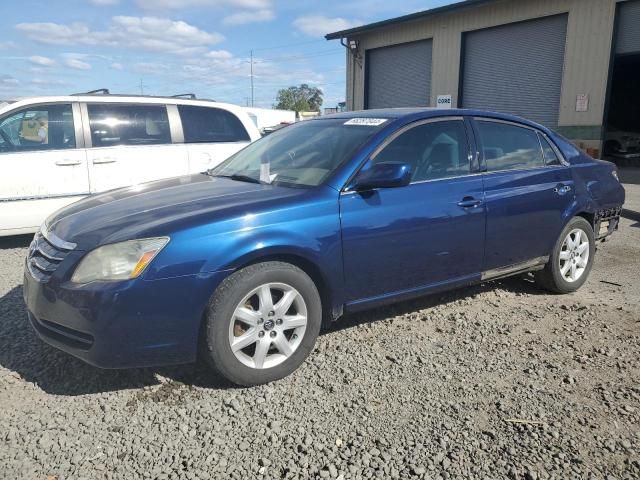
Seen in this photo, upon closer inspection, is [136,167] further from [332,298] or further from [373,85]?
[373,85]

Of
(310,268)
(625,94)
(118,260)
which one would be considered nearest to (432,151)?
(310,268)

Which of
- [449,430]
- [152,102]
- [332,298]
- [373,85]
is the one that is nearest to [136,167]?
[152,102]

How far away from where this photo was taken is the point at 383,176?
3357 millimetres

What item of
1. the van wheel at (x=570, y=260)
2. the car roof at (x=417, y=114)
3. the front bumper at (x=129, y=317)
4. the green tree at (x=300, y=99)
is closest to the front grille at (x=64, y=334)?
the front bumper at (x=129, y=317)

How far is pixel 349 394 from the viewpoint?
9.95 ft

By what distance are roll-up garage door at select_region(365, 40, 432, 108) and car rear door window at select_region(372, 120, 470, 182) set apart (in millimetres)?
15744

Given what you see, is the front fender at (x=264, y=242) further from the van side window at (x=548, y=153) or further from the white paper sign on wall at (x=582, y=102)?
the white paper sign on wall at (x=582, y=102)

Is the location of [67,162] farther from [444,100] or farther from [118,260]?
[444,100]

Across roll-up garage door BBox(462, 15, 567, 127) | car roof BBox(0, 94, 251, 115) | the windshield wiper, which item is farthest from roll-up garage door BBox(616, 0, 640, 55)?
the windshield wiper

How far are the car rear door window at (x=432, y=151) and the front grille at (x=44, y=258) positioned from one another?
1.98m

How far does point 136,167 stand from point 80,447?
4.71 metres

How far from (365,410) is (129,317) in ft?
4.31

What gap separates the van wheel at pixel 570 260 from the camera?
4.68 m

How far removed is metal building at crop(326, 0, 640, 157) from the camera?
13.9 m
